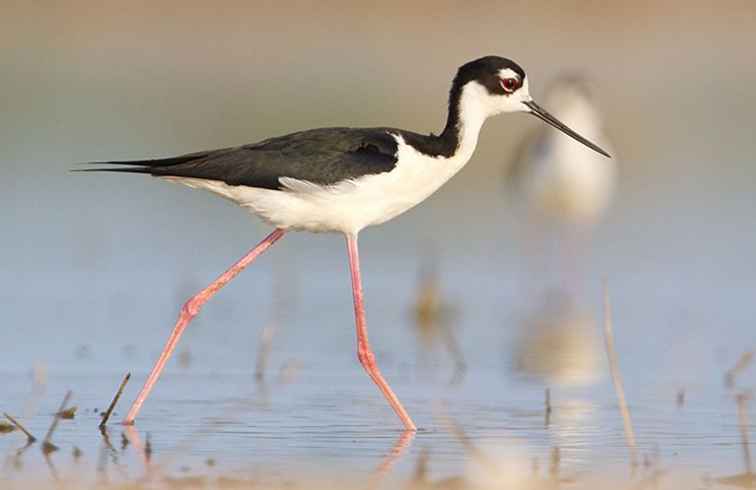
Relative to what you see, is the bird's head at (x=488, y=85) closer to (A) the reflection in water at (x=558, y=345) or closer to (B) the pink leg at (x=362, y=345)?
(B) the pink leg at (x=362, y=345)

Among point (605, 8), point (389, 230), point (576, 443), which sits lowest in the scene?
point (576, 443)

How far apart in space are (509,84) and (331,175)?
0.90 metres

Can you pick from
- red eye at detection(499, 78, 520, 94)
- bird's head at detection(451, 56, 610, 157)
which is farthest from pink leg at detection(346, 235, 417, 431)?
red eye at detection(499, 78, 520, 94)

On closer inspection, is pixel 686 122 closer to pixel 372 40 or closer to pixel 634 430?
pixel 372 40

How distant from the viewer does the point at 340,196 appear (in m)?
6.89

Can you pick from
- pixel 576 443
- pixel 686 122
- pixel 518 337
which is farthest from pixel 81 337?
pixel 686 122

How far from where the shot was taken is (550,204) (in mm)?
12750

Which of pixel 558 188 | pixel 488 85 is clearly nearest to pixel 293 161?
pixel 488 85

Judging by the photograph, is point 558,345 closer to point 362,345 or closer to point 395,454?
point 362,345

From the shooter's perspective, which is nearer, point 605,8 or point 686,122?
point 686,122

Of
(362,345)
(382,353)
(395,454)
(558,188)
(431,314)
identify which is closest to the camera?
(395,454)

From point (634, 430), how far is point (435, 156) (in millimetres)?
1311

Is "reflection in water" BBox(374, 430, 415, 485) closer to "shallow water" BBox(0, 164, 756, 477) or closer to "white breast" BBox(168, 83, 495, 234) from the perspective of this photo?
"shallow water" BBox(0, 164, 756, 477)

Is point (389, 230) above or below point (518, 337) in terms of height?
above
